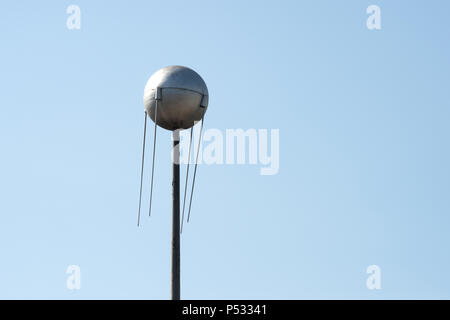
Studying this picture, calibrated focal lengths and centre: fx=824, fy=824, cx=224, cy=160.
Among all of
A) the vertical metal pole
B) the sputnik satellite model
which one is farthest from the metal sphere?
the vertical metal pole

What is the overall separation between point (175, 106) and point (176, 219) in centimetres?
317

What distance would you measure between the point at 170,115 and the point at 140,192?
2310mm

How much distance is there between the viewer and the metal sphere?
74.2 ft

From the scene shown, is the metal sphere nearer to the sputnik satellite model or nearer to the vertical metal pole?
the sputnik satellite model

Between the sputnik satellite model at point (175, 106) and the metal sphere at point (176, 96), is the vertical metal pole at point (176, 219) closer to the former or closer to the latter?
the sputnik satellite model at point (175, 106)

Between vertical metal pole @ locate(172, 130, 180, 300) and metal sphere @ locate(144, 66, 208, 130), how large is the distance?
665mm

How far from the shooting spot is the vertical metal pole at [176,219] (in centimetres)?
2250

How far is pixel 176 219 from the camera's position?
23125 millimetres

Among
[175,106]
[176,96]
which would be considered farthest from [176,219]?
[176,96]

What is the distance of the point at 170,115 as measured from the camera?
75.1ft

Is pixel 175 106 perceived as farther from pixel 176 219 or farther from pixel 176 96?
pixel 176 219
